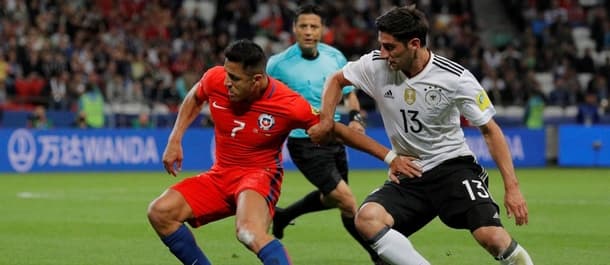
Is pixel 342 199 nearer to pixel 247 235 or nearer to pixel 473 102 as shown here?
pixel 247 235

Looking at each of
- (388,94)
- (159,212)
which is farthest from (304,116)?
(159,212)

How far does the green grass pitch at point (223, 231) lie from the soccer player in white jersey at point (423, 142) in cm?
239

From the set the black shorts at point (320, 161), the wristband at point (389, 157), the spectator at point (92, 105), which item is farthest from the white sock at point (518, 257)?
the spectator at point (92, 105)

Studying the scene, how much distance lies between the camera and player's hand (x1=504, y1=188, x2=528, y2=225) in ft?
22.1

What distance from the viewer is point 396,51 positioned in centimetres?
692

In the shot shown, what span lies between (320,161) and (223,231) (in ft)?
8.56

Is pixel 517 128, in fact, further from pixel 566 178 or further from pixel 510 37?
pixel 510 37

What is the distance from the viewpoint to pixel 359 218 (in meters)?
7.09

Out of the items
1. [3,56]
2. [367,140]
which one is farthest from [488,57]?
[367,140]

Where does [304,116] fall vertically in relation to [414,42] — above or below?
below

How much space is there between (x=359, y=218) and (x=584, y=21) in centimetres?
2652

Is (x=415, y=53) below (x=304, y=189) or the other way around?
the other way around

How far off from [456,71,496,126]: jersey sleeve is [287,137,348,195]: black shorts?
2955mm

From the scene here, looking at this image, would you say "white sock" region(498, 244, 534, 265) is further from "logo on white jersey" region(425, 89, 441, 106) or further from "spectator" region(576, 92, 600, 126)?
"spectator" region(576, 92, 600, 126)
